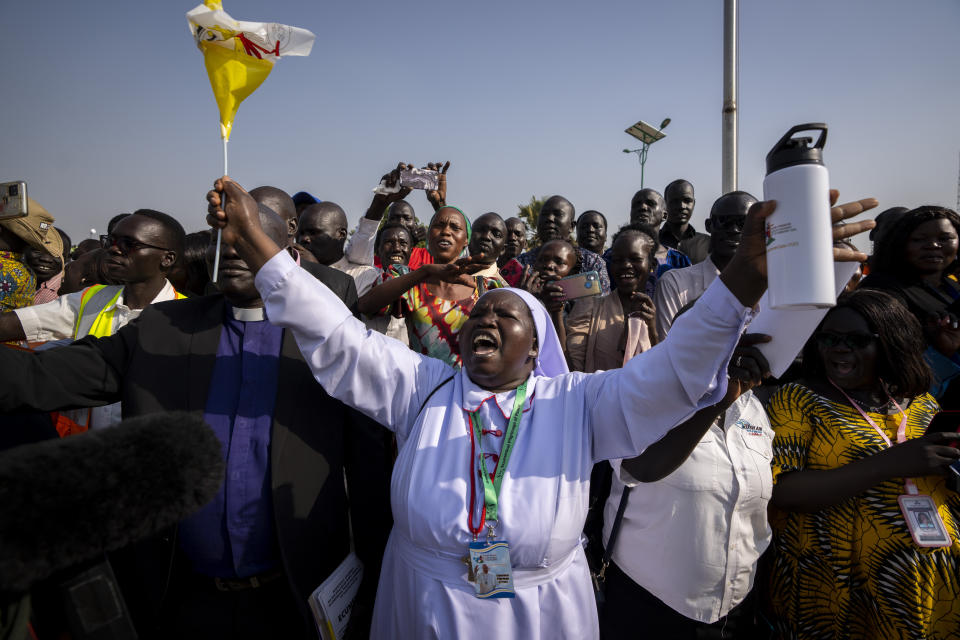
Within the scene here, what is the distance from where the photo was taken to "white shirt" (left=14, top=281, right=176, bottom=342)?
3145 millimetres

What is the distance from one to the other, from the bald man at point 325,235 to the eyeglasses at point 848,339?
3.98 meters

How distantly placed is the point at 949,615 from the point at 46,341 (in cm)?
532

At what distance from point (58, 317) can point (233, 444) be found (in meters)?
1.85

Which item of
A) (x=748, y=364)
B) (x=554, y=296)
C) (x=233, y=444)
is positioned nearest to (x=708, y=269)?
(x=554, y=296)

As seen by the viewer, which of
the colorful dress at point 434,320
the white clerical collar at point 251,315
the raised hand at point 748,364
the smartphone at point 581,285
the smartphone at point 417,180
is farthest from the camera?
the smartphone at point 417,180

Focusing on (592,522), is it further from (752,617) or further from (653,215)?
(653,215)

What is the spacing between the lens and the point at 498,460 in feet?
7.16

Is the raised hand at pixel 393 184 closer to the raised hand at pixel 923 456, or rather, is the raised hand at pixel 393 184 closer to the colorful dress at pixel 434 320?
the colorful dress at pixel 434 320

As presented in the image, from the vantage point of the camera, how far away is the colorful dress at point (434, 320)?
3475mm

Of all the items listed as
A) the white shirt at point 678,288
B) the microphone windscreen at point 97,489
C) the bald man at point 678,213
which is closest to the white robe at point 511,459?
the microphone windscreen at point 97,489

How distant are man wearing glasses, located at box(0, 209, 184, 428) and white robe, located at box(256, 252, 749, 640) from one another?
5.24 ft

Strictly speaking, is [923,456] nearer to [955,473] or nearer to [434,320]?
[955,473]

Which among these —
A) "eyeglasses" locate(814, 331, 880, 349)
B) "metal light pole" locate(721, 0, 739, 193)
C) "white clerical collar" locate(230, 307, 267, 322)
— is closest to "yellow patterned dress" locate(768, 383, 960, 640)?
"eyeglasses" locate(814, 331, 880, 349)

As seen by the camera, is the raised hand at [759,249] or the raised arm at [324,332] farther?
the raised arm at [324,332]
